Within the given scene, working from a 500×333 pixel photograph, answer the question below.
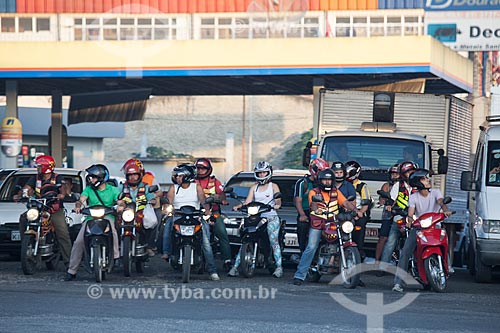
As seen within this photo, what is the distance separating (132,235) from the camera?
47.5 feet

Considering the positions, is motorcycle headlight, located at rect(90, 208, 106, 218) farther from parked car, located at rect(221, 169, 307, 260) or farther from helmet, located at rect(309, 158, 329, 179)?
helmet, located at rect(309, 158, 329, 179)

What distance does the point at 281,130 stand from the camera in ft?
242

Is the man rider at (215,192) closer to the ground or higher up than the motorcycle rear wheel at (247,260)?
higher up

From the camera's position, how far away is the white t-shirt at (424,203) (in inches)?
541

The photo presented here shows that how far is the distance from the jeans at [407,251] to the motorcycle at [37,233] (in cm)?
504

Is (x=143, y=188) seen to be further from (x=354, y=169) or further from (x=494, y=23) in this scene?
(x=494, y=23)

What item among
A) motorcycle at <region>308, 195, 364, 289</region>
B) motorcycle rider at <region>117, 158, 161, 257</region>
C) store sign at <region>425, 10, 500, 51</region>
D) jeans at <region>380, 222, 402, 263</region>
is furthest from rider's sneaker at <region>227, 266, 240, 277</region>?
store sign at <region>425, 10, 500, 51</region>

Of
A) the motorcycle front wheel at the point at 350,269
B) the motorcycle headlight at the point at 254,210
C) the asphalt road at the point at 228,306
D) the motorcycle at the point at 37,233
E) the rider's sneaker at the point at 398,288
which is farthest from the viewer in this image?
the motorcycle headlight at the point at 254,210

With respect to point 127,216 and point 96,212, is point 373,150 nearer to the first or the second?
point 127,216

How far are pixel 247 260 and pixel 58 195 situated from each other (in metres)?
2.89

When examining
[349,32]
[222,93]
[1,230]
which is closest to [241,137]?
[349,32]

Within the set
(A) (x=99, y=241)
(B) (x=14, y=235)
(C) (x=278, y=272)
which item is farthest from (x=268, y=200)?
(B) (x=14, y=235)

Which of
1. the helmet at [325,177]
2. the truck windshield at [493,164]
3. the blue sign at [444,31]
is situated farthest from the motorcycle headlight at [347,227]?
the blue sign at [444,31]

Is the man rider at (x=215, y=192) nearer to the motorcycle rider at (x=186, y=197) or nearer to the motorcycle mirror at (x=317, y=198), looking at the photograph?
the motorcycle rider at (x=186, y=197)
